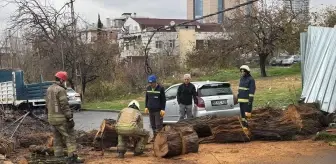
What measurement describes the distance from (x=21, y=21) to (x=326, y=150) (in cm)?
2470

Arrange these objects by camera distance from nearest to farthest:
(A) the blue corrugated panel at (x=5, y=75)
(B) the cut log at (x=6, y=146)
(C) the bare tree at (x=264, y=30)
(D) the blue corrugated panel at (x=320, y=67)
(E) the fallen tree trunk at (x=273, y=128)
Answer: (B) the cut log at (x=6, y=146) → (E) the fallen tree trunk at (x=273, y=128) → (D) the blue corrugated panel at (x=320, y=67) → (A) the blue corrugated panel at (x=5, y=75) → (C) the bare tree at (x=264, y=30)

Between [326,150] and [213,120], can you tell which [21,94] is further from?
[326,150]

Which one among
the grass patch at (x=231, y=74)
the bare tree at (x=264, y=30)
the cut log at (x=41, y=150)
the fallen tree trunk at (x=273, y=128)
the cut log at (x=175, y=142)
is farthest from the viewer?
the grass patch at (x=231, y=74)

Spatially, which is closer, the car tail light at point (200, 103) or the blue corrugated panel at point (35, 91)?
the car tail light at point (200, 103)

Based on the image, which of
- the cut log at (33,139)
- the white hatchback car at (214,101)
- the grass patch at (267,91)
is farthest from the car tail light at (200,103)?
the grass patch at (267,91)

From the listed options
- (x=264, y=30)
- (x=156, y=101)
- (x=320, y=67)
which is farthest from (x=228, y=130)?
(x=264, y=30)

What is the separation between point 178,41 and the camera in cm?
7838

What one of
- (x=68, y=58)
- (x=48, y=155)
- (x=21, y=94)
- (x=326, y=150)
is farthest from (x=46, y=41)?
(x=326, y=150)

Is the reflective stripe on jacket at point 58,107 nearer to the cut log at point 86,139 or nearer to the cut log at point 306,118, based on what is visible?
the cut log at point 86,139

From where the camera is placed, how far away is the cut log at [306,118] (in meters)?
11.5

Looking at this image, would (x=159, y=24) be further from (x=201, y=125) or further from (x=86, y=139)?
(x=201, y=125)

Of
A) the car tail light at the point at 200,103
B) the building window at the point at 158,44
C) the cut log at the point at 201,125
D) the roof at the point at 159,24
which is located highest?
the roof at the point at 159,24

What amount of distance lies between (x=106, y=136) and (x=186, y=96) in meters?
2.79

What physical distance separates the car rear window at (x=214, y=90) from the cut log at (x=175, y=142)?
378 centimetres
